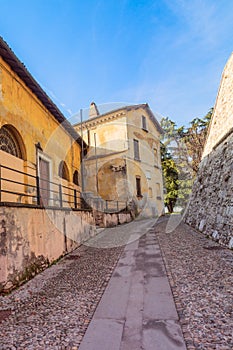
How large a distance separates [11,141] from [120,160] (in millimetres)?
11622

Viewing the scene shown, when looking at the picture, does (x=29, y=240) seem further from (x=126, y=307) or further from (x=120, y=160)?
(x=120, y=160)

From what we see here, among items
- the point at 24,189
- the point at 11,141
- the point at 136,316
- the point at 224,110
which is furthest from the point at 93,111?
the point at 136,316

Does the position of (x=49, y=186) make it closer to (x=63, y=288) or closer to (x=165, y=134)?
(x=63, y=288)

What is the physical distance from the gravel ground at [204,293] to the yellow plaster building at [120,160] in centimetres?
1174

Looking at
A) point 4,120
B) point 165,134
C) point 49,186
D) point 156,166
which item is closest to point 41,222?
point 4,120

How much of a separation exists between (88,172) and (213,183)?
12.3 m

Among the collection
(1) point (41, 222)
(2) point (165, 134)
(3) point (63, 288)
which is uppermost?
(2) point (165, 134)

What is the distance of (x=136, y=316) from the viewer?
2.51 metres

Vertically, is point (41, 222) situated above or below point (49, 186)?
below

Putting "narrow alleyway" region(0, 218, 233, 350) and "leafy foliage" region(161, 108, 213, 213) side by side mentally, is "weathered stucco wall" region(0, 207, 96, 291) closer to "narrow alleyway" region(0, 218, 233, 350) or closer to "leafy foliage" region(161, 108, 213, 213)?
"narrow alleyway" region(0, 218, 233, 350)

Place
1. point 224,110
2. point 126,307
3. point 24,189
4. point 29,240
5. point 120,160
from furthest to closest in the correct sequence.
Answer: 1. point 120,160
2. point 224,110
3. point 24,189
4. point 29,240
5. point 126,307

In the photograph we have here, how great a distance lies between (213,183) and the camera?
835 cm

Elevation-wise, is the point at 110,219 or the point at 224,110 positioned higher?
the point at 224,110

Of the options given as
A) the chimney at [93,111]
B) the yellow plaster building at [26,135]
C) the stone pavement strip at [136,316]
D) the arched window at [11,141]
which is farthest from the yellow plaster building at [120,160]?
the stone pavement strip at [136,316]
